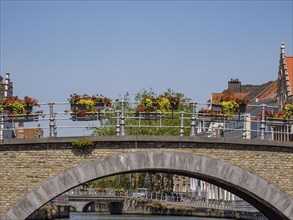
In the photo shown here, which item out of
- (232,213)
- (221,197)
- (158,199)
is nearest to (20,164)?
(232,213)

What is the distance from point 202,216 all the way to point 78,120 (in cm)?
4404

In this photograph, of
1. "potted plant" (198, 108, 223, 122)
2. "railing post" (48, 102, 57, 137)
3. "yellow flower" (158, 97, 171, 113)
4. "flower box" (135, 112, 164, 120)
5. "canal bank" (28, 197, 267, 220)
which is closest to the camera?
"railing post" (48, 102, 57, 137)

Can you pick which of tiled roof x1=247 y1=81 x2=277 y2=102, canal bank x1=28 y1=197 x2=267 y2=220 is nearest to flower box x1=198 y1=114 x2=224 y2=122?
canal bank x1=28 y1=197 x2=267 y2=220

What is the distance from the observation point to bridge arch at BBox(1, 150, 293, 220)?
29.6 meters

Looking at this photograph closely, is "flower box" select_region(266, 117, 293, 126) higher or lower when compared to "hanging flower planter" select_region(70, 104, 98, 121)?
lower

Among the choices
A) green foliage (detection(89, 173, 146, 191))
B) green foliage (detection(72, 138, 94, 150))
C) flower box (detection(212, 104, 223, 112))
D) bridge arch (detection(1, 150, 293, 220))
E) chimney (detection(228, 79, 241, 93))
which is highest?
chimney (detection(228, 79, 241, 93))

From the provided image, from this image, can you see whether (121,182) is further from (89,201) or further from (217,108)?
(217,108)

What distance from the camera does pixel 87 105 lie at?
3072cm

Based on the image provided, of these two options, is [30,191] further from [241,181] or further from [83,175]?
[241,181]

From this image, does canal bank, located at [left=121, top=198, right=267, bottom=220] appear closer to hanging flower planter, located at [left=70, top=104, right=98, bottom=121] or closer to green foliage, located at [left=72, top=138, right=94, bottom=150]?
hanging flower planter, located at [left=70, top=104, right=98, bottom=121]

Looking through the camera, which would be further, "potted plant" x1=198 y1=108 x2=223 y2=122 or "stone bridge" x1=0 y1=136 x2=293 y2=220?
"potted plant" x1=198 y1=108 x2=223 y2=122

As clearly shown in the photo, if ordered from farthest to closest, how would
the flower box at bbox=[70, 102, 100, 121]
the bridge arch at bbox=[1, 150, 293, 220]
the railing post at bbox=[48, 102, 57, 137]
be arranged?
the flower box at bbox=[70, 102, 100, 121] < the railing post at bbox=[48, 102, 57, 137] < the bridge arch at bbox=[1, 150, 293, 220]

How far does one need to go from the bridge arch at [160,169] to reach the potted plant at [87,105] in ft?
4.87

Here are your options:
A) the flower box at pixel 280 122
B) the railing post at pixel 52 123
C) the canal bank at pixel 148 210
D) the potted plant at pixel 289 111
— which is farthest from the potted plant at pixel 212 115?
the canal bank at pixel 148 210
